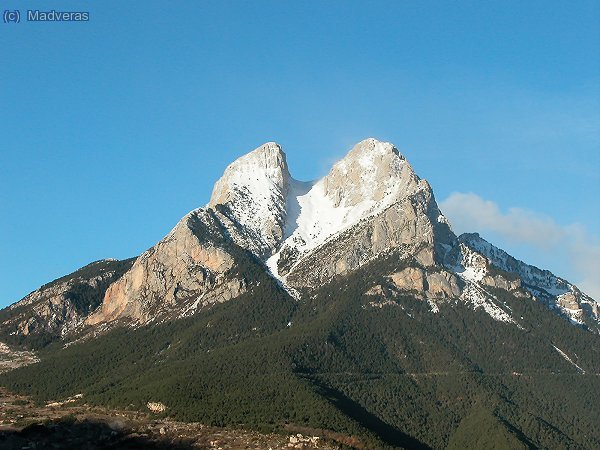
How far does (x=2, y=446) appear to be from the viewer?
196 metres
